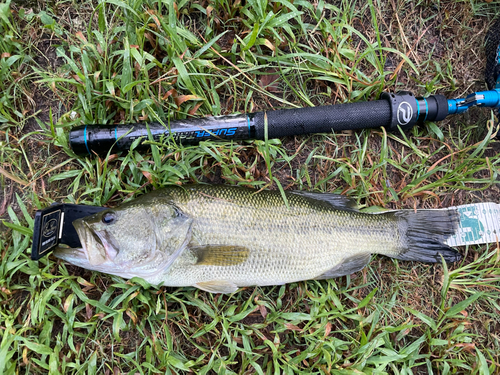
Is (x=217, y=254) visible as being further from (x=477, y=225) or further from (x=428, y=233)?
(x=477, y=225)

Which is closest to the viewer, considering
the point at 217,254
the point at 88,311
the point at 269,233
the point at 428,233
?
the point at 217,254

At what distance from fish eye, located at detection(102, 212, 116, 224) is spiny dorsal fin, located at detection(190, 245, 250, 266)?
694 millimetres

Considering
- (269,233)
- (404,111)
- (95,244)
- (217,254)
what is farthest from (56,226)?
(404,111)

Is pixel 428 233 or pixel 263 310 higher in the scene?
A: pixel 428 233

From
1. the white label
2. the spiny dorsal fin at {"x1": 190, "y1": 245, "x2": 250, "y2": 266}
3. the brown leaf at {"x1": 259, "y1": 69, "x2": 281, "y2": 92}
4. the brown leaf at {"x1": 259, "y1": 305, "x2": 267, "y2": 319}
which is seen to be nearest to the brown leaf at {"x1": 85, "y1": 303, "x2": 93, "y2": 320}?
the spiny dorsal fin at {"x1": 190, "y1": 245, "x2": 250, "y2": 266}

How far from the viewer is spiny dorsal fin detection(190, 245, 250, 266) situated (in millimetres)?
2701

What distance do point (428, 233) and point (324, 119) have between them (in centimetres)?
156

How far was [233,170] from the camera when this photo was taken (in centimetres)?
316

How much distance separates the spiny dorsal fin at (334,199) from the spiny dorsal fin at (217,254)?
830mm

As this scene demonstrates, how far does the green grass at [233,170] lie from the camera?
2.94 metres

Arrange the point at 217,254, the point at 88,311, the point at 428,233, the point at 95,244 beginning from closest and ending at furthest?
1. the point at 95,244
2. the point at 217,254
3. the point at 88,311
4. the point at 428,233

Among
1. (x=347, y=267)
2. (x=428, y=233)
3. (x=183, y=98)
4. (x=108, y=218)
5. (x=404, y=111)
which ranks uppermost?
(x=183, y=98)

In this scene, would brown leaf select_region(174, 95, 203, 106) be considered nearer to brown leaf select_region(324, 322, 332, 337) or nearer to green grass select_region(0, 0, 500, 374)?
green grass select_region(0, 0, 500, 374)

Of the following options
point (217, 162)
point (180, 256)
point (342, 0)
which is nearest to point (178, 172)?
point (217, 162)
